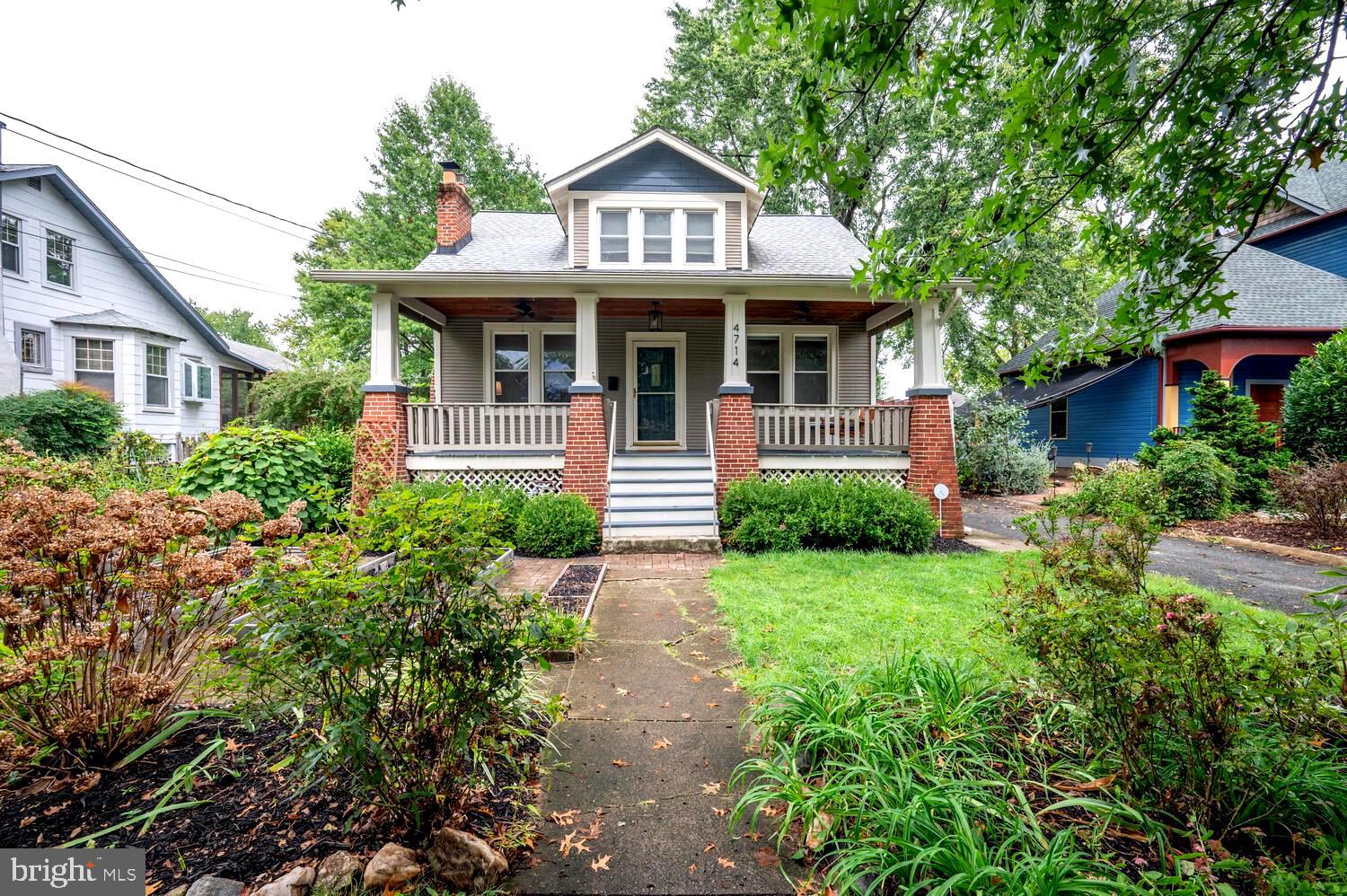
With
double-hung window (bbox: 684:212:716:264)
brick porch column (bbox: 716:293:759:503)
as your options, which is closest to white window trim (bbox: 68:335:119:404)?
double-hung window (bbox: 684:212:716:264)

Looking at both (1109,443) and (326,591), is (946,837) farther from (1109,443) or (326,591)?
(1109,443)

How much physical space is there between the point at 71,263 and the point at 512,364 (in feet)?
41.4

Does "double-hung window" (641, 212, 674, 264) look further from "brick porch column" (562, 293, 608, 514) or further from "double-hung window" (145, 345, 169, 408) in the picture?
"double-hung window" (145, 345, 169, 408)

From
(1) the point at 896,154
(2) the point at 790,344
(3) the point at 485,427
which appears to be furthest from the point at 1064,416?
(3) the point at 485,427

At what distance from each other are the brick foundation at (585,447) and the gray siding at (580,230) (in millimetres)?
3141

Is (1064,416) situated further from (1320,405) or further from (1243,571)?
(1243,571)

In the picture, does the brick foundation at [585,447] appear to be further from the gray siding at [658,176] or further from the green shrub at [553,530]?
the gray siding at [658,176]

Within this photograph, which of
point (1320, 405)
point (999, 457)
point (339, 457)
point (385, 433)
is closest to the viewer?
point (385, 433)

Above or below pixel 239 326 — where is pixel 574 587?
below

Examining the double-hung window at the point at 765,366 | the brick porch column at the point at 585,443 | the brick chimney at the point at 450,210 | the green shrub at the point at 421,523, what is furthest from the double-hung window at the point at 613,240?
the green shrub at the point at 421,523

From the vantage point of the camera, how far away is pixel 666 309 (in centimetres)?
1067

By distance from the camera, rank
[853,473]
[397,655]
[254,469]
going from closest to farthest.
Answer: [397,655], [254,469], [853,473]

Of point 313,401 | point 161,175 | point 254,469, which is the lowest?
point 254,469

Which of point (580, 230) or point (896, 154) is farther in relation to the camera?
point (896, 154)
